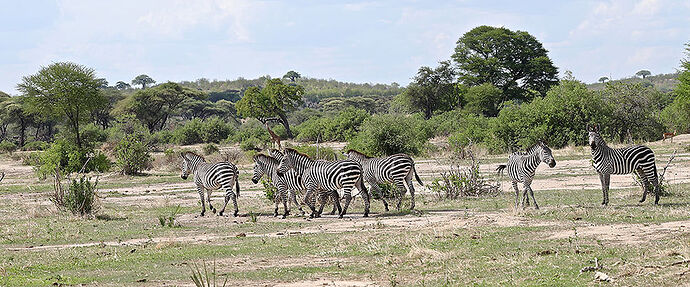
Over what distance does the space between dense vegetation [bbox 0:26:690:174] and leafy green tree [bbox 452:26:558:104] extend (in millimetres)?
98

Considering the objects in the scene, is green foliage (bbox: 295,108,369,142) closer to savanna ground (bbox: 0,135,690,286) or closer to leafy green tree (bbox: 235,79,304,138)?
leafy green tree (bbox: 235,79,304,138)

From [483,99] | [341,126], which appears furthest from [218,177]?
[483,99]

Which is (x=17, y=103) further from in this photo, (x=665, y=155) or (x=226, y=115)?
(x=665, y=155)

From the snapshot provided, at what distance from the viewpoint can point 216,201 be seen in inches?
896

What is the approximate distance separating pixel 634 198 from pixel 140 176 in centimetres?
2318

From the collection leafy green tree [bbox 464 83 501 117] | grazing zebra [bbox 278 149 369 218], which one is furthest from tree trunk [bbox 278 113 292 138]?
grazing zebra [bbox 278 149 369 218]

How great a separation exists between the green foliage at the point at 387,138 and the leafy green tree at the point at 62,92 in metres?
13.8

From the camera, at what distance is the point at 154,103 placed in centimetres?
6869

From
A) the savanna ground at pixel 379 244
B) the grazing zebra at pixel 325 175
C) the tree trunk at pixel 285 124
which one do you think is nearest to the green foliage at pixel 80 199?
the savanna ground at pixel 379 244

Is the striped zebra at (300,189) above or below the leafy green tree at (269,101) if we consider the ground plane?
below

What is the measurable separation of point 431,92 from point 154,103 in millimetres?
26351

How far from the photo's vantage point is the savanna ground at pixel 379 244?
9602 millimetres

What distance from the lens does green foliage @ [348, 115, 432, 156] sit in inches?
1425

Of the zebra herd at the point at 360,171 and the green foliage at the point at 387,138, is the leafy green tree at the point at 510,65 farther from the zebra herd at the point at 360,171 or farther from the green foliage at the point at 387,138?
the zebra herd at the point at 360,171
